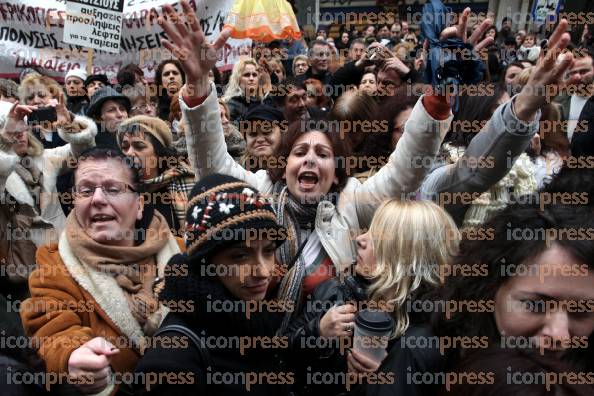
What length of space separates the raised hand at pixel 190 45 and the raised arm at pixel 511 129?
3.86 ft

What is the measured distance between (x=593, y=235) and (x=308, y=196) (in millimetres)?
1247

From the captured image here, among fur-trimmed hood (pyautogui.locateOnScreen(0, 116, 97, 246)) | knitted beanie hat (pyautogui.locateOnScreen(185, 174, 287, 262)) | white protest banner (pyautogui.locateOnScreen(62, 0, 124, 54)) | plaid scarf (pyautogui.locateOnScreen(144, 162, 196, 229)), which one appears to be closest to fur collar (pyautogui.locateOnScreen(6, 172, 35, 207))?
fur-trimmed hood (pyautogui.locateOnScreen(0, 116, 97, 246))

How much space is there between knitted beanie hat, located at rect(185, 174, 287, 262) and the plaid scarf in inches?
57.4

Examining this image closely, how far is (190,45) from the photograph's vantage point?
88.0 inches

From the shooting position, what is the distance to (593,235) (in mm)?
1554

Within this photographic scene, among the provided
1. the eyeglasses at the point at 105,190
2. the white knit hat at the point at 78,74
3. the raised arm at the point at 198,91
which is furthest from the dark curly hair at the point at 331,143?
the white knit hat at the point at 78,74

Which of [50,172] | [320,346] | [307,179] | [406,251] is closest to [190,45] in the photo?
[307,179]

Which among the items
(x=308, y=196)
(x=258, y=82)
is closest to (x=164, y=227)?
(x=308, y=196)

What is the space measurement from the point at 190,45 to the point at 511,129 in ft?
4.44

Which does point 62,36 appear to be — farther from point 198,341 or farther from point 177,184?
point 198,341

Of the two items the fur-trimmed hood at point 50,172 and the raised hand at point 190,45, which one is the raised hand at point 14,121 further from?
the raised hand at point 190,45

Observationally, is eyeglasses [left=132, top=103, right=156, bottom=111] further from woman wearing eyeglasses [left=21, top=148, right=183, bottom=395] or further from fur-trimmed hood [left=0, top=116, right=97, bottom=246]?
woman wearing eyeglasses [left=21, top=148, right=183, bottom=395]

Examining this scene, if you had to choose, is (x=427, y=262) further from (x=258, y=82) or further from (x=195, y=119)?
(x=258, y=82)

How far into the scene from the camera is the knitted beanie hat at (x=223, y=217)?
1.68 m
